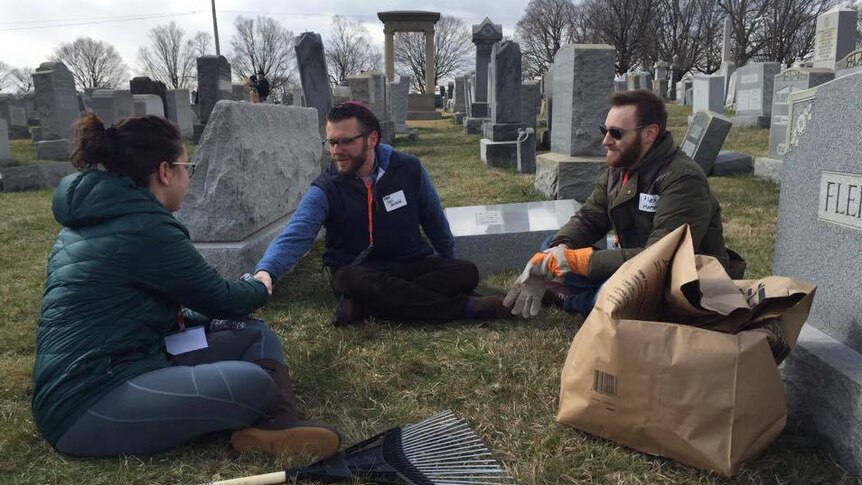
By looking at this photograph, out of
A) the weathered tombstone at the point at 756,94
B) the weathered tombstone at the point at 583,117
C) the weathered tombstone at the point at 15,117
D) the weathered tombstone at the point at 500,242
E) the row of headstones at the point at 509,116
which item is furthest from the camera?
the weathered tombstone at the point at 15,117

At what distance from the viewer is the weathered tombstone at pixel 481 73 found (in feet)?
56.3

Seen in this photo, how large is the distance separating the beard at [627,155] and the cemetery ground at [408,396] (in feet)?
2.93

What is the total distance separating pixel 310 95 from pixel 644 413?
952 cm

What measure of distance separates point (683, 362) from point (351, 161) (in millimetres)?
2025

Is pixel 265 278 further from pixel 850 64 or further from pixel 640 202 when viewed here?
pixel 850 64

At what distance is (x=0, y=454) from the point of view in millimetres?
2203

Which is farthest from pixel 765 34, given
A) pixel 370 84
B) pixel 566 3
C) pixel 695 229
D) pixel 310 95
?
pixel 695 229

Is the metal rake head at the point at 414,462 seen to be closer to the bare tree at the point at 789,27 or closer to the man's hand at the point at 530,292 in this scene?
the man's hand at the point at 530,292

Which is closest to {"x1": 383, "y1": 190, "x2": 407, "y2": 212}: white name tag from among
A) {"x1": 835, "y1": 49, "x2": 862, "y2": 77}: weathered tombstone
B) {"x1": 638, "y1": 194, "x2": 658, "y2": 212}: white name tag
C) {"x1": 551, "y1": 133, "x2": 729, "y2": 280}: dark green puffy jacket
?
{"x1": 551, "y1": 133, "x2": 729, "y2": 280}: dark green puffy jacket

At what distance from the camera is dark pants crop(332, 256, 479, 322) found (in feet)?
11.0

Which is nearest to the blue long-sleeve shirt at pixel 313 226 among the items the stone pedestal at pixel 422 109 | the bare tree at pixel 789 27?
the stone pedestal at pixel 422 109

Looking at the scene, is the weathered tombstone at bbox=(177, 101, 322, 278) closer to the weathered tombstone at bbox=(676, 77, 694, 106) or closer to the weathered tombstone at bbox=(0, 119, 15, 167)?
the weathered tombstone at bbox=(0, 119, 15, 167)

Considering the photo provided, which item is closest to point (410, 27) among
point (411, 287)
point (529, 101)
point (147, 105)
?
point (147, 105)

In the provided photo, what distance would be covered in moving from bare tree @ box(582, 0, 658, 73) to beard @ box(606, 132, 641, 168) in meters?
43.6
